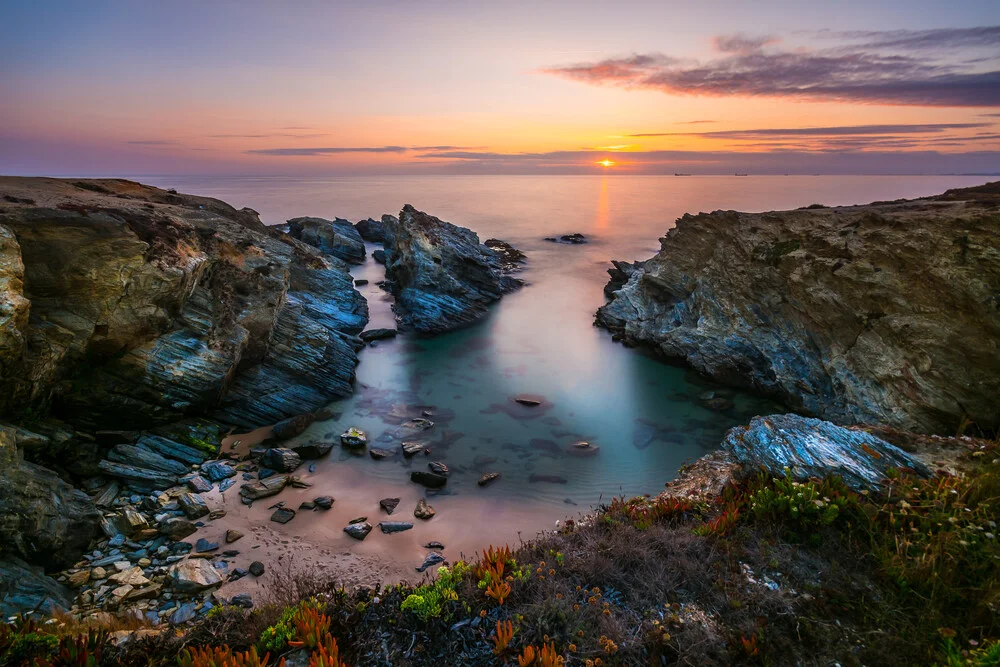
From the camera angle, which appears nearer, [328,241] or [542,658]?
[542,658]

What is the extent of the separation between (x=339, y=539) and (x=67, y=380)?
8416 millimetres

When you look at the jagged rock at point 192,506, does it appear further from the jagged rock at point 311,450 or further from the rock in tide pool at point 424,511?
the rock in tide pool at point 424,511

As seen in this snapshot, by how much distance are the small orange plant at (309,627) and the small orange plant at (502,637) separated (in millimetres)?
2102

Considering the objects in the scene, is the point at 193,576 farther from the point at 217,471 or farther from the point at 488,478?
the point at 488,478

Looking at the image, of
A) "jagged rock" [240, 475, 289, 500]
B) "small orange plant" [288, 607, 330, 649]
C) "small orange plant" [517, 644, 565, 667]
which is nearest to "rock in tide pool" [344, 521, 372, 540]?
"jagged rock" [240, 475, 289, 500]

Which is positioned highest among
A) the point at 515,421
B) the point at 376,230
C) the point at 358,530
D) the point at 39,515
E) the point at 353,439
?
the point at 376,230

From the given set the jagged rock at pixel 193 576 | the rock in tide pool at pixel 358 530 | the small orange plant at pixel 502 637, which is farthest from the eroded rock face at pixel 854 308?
the jagged rock at pixel 193 576

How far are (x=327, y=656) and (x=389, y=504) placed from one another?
22.4ft

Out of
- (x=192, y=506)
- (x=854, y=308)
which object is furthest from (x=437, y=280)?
(x=854, y=308)

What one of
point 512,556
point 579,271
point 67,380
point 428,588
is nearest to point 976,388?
point 512,556

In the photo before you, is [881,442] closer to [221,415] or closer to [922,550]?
[922,550]

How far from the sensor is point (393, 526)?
36.9 feet

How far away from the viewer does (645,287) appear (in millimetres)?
25703

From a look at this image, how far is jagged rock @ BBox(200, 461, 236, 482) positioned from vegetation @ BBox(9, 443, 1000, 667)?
689 centimetres
